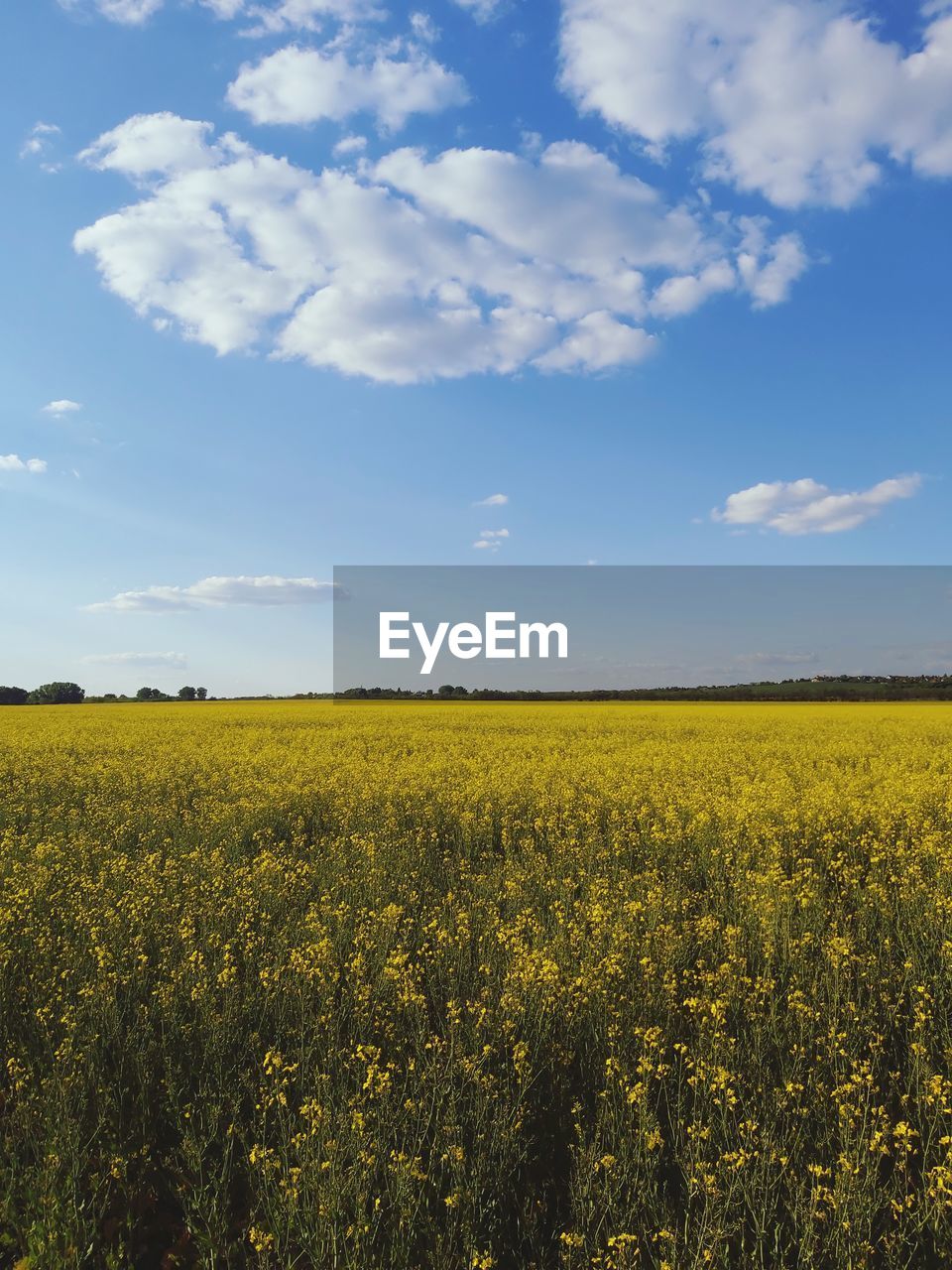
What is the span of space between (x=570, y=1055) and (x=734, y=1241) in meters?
1.08

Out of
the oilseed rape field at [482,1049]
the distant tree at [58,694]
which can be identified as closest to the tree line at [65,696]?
the distant tree at [58,694]

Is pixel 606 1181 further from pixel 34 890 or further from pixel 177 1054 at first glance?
pixel 34 890

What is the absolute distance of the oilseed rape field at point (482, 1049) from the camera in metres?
2.74

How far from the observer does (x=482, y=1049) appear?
359cm

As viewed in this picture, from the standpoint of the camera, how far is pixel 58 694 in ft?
270

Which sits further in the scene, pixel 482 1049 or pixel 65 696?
pixel 65 696

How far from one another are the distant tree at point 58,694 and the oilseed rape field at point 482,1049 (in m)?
85.4

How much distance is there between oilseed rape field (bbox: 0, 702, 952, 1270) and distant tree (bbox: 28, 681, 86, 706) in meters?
85.4

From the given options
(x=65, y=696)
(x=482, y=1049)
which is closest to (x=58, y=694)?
(x=65, y=696)

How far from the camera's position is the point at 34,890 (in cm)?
618

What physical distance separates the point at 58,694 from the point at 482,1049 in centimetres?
9382

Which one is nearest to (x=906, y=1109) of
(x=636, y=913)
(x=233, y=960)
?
(x=636, y=913)

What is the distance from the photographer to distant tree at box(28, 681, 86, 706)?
3182 inches

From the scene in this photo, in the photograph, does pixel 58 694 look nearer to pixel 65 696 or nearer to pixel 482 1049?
pixel 65 696
